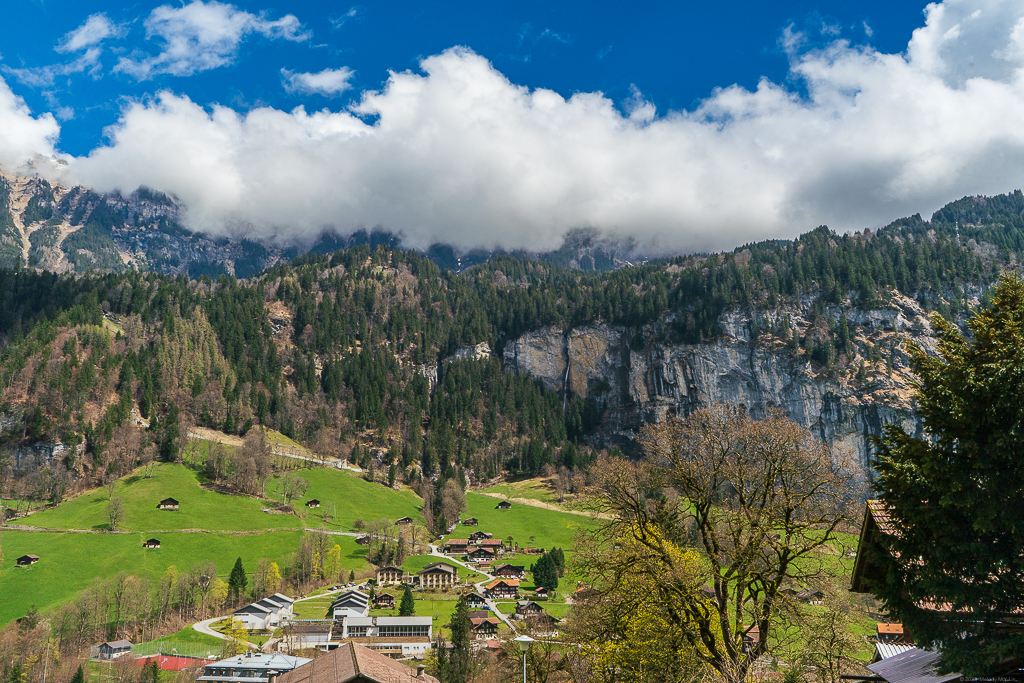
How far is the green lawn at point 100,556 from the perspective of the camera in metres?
100

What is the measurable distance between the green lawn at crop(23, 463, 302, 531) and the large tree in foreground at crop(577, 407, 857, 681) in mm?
128501

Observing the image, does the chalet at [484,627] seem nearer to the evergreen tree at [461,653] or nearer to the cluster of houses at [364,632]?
the cluster of houses at [364,632]

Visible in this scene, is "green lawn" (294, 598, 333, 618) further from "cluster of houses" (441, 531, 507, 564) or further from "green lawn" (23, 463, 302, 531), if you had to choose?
"cluster of houses" (441, 531, 507, 564)

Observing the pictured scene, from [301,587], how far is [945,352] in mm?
120508

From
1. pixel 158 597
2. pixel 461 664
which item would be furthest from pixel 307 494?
pixel 461 664

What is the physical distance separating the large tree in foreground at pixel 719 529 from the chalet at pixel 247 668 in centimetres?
5540

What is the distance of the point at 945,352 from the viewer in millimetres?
16891

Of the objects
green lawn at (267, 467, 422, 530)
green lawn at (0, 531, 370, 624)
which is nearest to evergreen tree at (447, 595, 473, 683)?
green lawn at (0, 531, 370, 624)

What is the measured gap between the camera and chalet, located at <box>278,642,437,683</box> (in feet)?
81.9

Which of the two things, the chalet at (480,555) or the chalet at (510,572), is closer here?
the chalet at (510,572)

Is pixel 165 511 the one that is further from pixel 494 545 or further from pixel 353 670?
pixel 353 670

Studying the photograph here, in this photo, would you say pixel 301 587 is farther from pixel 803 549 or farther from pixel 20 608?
pixel 803 549

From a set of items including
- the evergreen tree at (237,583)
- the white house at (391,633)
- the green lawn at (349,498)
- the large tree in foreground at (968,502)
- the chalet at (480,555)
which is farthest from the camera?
the green lawn at (349,498)

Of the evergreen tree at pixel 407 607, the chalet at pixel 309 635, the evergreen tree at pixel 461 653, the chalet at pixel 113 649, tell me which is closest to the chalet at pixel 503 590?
the evergreen tree at pixel 407 607
